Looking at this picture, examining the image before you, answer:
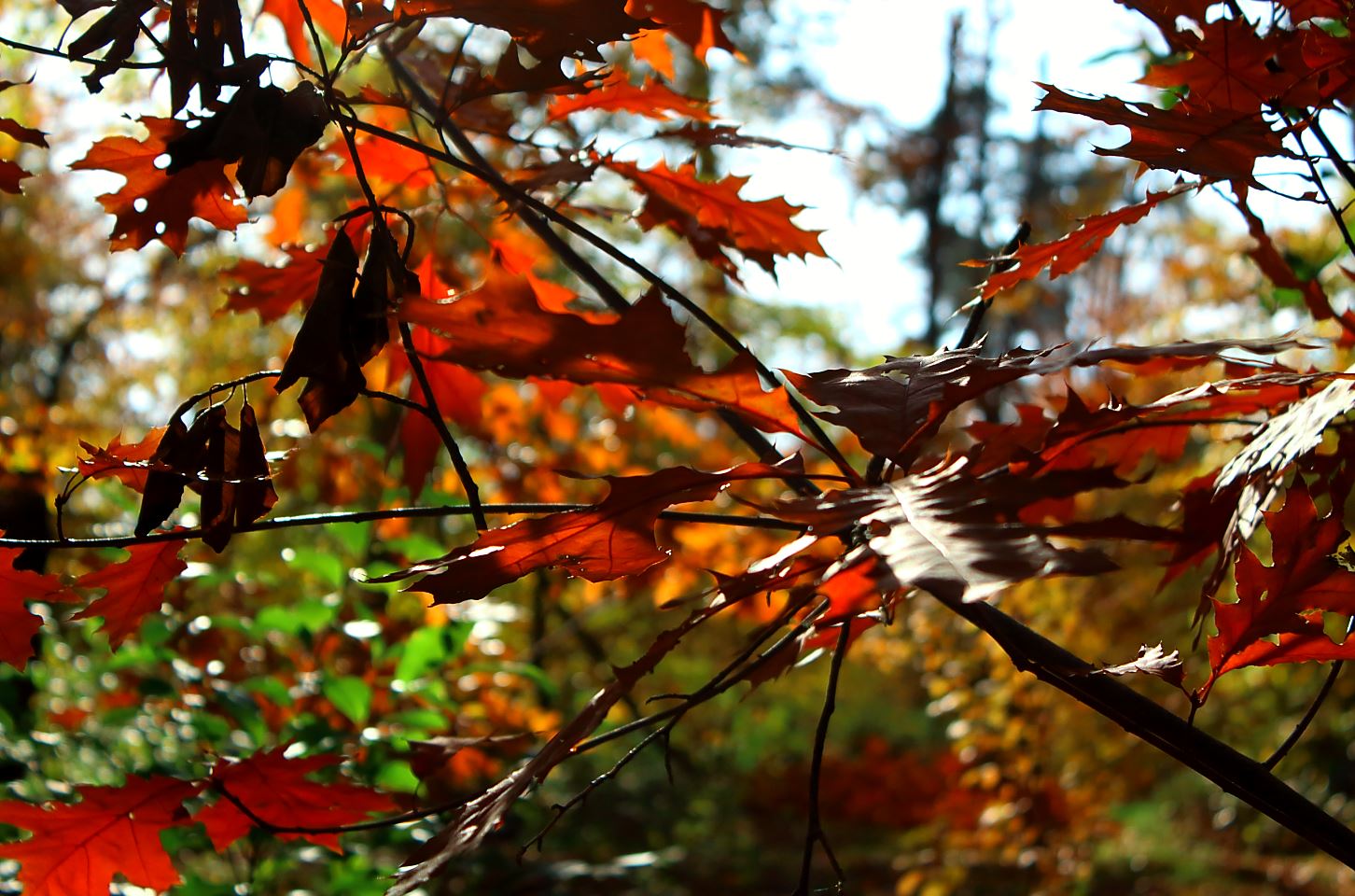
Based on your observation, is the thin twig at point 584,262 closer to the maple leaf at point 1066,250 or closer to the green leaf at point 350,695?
the maple leaf at point 1066,250

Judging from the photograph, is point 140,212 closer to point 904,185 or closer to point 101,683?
point 101,683

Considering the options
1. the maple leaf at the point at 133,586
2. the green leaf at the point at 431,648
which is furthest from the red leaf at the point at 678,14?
the green leaf at the point at 431,648

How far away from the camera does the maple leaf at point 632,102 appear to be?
968 mm

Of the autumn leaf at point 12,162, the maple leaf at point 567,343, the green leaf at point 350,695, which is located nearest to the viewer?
the maple leaf at point 567,343

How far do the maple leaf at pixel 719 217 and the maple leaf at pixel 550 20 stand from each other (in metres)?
0.29

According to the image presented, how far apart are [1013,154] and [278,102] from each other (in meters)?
16.6

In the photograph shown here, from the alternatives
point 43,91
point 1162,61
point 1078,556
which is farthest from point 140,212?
point 43,91

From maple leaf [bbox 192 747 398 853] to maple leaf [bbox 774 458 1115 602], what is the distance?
0.49m

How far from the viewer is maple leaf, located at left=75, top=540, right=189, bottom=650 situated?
75cm

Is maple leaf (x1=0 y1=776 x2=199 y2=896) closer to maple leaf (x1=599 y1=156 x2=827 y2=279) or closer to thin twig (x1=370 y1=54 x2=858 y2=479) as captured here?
thin twig (x1=370 y1=54 x2=858 y2=479)

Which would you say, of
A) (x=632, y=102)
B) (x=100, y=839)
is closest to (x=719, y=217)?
(x=632, y=102)

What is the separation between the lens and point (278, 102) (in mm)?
624

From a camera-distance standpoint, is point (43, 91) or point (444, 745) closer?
point (444, 745)

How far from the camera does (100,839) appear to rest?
78 cm
